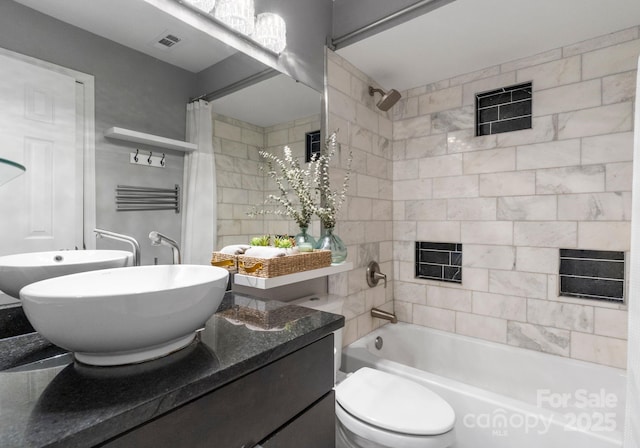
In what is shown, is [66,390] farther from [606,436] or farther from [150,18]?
[606,436]

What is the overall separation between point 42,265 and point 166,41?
0.92 metres

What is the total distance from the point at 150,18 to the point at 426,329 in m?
2.56

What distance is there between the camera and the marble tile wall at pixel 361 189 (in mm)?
2252

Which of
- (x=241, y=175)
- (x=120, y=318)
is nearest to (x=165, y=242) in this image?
(x=241, y=175)

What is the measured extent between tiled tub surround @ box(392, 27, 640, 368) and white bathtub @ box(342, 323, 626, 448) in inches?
5.0

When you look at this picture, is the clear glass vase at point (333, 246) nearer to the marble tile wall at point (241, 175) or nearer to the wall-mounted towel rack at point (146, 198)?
the marble tile wall at point (241, 175)

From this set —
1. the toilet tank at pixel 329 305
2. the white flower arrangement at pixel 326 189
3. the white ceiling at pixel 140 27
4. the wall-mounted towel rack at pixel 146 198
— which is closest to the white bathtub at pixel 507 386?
the toilet tank at pixel 329 305

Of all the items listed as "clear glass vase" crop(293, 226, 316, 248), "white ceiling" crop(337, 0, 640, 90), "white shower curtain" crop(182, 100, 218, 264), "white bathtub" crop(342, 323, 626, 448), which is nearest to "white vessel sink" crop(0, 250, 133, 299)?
"white shower curtain" crop(182, 100, 218, 264)

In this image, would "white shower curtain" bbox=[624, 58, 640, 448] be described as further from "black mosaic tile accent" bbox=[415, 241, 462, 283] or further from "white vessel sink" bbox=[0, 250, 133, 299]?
"white vessel sink" bbox=[0, 250, 133, 299]

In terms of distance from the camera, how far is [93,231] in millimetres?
1102

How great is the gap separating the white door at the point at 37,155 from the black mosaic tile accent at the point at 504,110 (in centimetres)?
244

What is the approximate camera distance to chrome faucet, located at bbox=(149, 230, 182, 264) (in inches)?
49.1

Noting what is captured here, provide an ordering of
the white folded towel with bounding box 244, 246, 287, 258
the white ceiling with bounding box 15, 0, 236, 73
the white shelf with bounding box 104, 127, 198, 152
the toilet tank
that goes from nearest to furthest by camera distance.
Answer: the white ceiling with bounding box 15, 0, 236, 73
the white shelf with bounding box 104, 127, 198, 152
the white folded towel with bounding box 244, 246, 287, 258
the toilet tank

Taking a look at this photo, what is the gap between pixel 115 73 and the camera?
1.14 m
